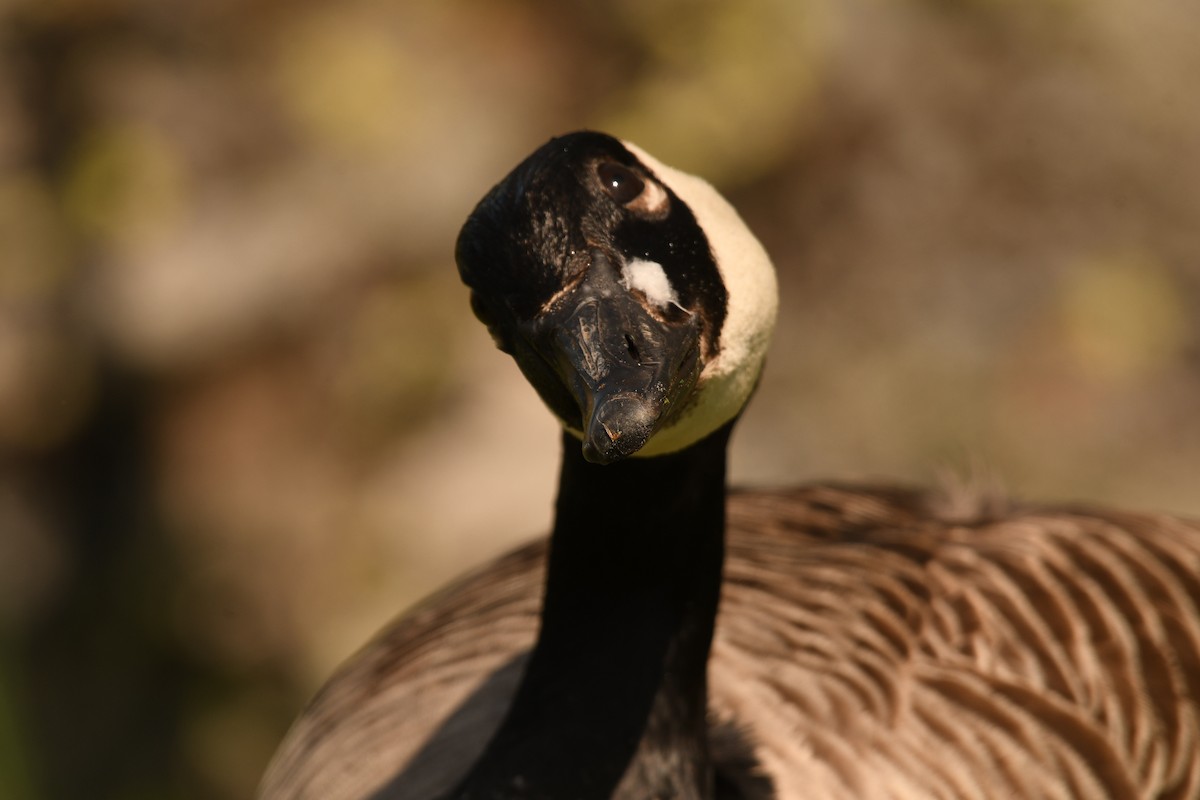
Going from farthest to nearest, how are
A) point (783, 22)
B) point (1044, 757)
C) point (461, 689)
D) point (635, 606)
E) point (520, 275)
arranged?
point (783, 22)
point (461, 689)
point (1044, 757)
point (635, 606)
point (520, 275)

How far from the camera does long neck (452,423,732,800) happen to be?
2660 mm

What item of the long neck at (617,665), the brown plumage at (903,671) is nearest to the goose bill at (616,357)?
the long neck at (617,665)

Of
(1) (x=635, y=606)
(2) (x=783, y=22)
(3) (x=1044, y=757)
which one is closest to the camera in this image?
(1) (x=635, y=606)

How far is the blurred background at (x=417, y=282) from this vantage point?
6418 mm

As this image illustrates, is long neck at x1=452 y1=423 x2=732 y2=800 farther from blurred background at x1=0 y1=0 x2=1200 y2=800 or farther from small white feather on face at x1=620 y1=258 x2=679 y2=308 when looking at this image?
blurred background at x1=0 y1=0 x2=1200 y2=800

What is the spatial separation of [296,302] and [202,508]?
108cm

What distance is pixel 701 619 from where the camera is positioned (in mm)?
2766

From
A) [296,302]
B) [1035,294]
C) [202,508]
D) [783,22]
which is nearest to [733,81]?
[783,22]

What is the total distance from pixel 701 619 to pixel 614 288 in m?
0.88

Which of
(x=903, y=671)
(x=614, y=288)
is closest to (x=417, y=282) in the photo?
(x=903, y=671)

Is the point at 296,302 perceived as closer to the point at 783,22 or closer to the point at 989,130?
the point at 783,22

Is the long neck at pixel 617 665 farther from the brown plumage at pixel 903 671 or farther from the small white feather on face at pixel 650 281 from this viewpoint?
the small white feather on face at pixel 650 281

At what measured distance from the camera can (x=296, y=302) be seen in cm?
654

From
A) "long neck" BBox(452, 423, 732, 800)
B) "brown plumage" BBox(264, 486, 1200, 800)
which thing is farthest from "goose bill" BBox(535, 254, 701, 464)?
"brown plumage" BBox(264, 486, 1200, 800)
